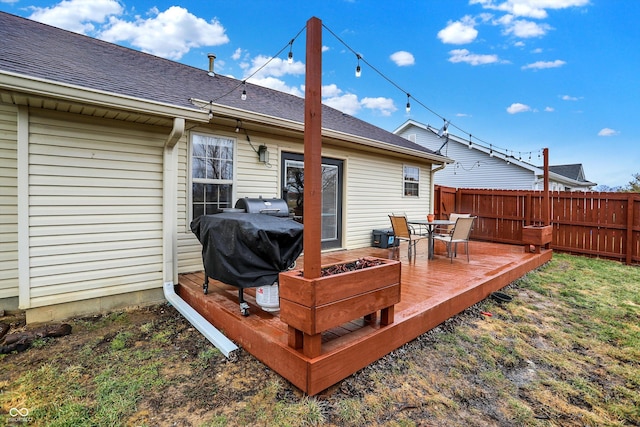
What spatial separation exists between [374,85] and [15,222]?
4897mm

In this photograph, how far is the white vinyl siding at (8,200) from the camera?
3330 mm

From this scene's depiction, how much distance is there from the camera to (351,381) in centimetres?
222

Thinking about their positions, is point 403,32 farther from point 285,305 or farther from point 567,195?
point 285,305

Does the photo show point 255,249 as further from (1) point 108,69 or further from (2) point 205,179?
(1) point 108,69

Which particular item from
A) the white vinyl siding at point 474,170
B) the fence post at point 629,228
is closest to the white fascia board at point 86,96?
the fence post at point 629,228

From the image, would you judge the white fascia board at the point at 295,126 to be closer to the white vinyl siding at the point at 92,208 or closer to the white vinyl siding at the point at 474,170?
the white vinyl siding at the point at 92,208

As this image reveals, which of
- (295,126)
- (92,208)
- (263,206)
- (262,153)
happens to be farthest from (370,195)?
(92,208)

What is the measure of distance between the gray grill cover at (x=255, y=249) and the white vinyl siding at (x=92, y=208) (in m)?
1.57

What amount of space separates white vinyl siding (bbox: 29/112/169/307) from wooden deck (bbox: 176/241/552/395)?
0.81 metres

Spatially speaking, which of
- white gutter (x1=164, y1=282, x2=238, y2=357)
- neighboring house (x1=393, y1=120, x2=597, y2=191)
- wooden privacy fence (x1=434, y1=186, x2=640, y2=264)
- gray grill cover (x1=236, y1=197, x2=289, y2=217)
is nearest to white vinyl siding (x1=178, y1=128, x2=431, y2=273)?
white gutter (x1=164, y1=282, x2=238, y2=357)

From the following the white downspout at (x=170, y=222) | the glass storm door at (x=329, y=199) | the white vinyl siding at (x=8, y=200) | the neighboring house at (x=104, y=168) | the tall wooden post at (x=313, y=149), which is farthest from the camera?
the glass storm door at (x=329, y=199)

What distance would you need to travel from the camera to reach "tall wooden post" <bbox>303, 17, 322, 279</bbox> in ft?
6.25

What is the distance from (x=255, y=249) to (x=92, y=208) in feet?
7.35

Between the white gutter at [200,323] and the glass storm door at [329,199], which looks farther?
the glass storm door at [329,199]
